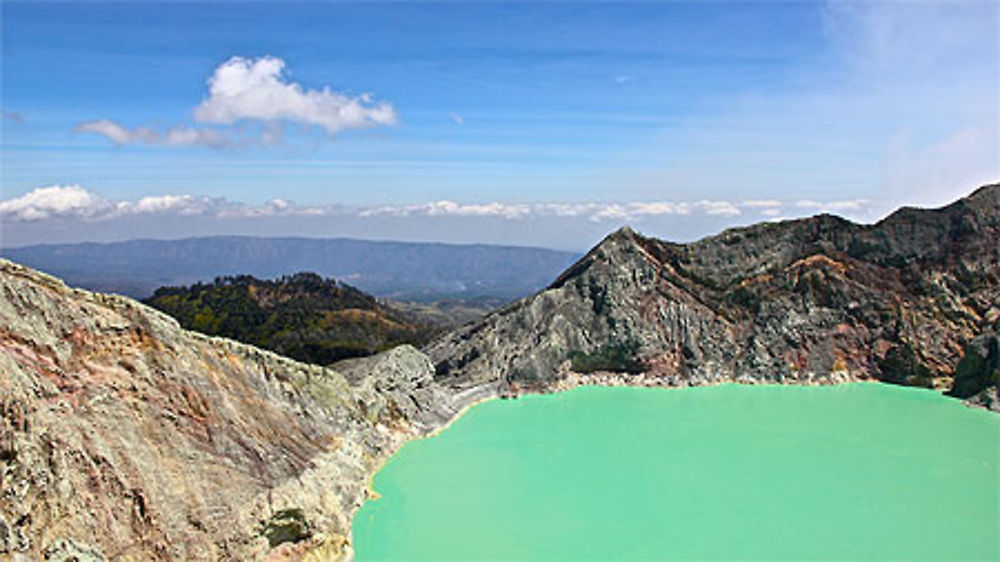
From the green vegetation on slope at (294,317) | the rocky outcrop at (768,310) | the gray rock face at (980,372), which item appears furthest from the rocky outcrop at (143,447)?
the green vegetation on slope at (294,317)

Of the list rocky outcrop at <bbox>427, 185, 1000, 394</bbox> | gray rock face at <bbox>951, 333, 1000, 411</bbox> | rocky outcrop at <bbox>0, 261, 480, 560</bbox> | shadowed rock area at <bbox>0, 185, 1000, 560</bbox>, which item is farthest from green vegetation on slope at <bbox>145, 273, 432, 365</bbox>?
gray rock face at <bbox>951, 333, 1000, 411</bbox>

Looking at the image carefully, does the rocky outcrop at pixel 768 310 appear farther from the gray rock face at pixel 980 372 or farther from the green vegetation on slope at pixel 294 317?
the green vegetation on slope at pixel 294 317

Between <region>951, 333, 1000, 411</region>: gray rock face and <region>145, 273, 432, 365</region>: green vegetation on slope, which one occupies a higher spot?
<region>951, 333, 1000, 411</region>: gray rock face

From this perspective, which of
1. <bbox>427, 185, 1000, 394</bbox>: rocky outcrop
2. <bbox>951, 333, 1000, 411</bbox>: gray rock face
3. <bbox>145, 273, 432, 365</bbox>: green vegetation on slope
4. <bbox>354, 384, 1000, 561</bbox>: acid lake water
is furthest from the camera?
<bbox>145, 273, 432, 365</bbox>: green vegetation on slope

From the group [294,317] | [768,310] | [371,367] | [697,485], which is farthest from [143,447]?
[294,317]

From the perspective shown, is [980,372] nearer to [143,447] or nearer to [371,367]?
[371,367]

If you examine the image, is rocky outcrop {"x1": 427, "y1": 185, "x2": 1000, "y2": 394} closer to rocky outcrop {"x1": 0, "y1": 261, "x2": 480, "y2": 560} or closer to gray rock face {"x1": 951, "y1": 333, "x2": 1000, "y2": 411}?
gray rock face {"x1": 951, "y1": 333, "x2": 1000, "y2": 411}
